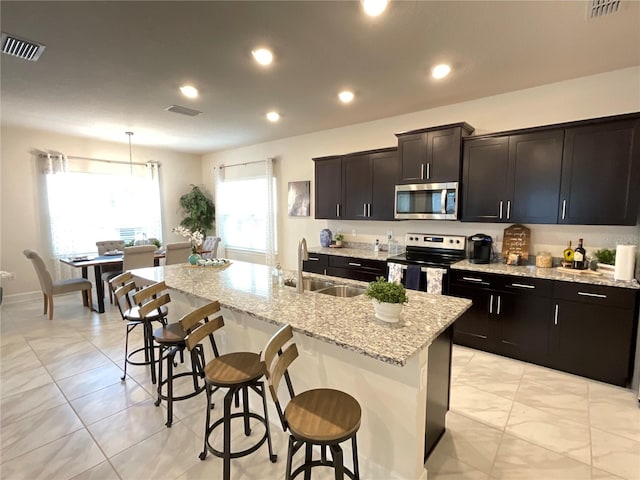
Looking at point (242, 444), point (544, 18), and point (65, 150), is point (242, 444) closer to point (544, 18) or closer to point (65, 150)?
point (544, 18)

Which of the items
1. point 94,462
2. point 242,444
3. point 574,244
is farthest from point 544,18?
point 94,462

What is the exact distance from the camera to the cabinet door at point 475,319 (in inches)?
126

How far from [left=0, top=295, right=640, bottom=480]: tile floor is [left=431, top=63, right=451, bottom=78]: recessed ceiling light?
9.26 feet

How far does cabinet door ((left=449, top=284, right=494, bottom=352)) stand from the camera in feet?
10.5

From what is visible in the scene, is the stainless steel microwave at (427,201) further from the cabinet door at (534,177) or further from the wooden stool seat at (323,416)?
the wooden stool seat at (323,416)

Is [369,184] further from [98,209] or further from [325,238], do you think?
[98,209]

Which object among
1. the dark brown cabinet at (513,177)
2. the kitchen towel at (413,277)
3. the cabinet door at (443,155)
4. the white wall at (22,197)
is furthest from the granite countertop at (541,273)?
the white wall at (22,197)

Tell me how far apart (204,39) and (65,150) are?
4.75 m

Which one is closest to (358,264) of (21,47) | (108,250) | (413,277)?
(413,277)

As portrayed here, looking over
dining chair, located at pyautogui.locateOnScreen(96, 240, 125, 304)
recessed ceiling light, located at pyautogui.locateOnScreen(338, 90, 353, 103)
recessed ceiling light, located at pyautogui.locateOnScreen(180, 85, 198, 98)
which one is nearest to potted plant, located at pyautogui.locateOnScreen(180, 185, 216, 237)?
dining chair, located at pyautogui.locateOnScreen(96, 240, 125, 304)

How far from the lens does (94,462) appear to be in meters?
1.88

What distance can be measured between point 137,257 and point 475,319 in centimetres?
454

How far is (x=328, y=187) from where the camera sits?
484 centimetres

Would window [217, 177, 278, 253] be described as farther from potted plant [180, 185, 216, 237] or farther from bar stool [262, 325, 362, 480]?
bar stool [262, 325, 362, 480]
